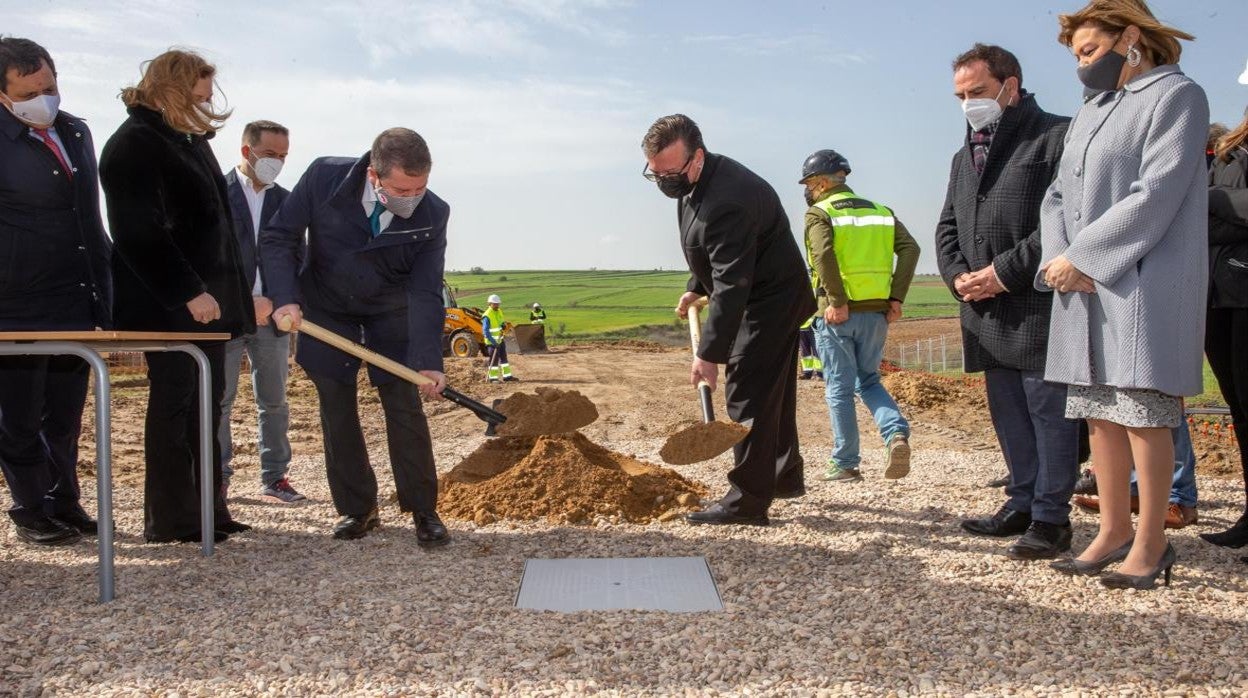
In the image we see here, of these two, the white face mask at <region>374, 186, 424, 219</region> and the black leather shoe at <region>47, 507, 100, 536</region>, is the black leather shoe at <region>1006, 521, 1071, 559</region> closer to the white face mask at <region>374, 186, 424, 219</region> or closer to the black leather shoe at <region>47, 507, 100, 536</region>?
the white face mask at <region>374, 186, 424, 219</region>

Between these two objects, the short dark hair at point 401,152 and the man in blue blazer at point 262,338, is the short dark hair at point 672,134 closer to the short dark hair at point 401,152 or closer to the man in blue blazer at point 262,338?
the short dark hair at point 401,152

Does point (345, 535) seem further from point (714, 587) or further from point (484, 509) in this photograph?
point (714, 587)

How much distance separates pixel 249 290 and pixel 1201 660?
3.80 metres

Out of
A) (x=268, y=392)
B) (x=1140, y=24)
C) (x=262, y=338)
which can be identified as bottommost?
(x=268, y=392)

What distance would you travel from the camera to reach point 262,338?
5512 millimetres

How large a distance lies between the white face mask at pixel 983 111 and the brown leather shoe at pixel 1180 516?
→ 6.21 feet

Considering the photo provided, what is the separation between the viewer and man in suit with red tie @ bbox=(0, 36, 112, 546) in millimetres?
4191

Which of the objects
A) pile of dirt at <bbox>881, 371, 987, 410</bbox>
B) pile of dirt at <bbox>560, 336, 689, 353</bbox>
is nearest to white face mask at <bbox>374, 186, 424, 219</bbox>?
pile of dirt at <bbox>881, 371, 987, 410</bbox>

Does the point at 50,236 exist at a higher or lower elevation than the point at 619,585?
higher

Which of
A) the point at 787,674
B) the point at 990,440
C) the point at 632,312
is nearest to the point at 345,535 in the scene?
the point at 787,674

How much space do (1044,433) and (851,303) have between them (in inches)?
80.4

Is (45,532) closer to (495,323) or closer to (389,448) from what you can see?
(389,448)

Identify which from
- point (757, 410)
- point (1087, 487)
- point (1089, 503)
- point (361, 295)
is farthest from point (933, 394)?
point (361, 295)

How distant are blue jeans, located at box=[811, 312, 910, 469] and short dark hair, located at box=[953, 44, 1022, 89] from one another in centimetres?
192
